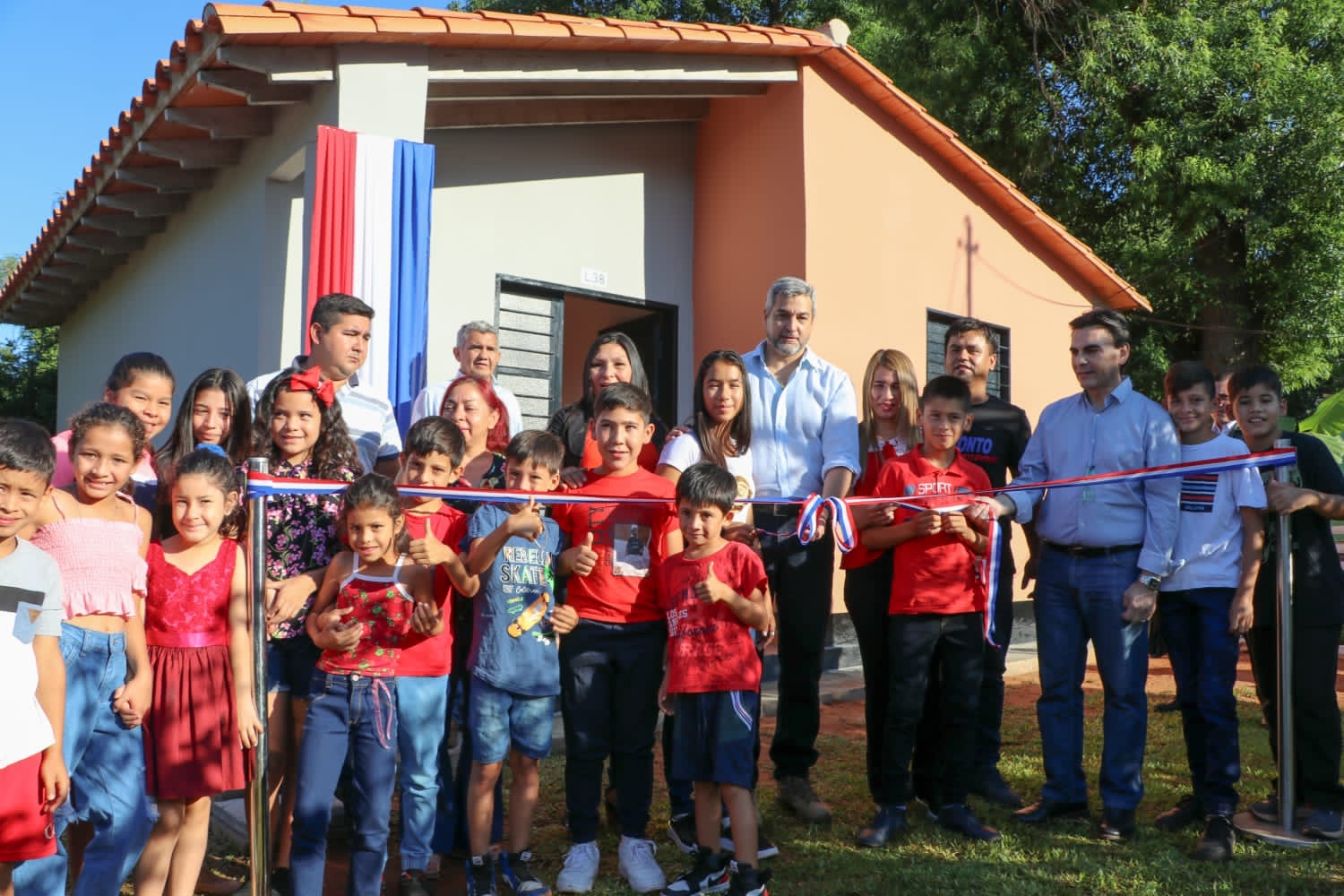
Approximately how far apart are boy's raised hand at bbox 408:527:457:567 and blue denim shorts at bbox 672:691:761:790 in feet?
3.20

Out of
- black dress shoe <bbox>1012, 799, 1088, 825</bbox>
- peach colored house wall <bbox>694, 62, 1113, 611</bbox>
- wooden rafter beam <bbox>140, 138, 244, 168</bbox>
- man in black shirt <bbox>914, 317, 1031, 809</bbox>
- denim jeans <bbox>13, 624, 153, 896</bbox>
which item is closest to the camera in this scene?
denim jeans <bbox>13, 624, 153, 896</bbox>

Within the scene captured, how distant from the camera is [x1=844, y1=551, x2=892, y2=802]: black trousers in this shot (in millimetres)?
4527

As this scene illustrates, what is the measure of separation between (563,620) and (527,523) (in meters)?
0.43

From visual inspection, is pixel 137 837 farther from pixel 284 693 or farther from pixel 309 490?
pixel 309 490

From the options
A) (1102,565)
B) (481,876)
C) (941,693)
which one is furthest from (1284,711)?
Answer: (481,876)

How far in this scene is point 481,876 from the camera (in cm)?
364

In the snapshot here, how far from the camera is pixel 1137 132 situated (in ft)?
49.8

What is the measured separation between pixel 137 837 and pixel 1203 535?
12.9 feet

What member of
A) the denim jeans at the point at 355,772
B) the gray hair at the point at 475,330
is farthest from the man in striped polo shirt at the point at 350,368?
the denim jeans at the point at 355,772

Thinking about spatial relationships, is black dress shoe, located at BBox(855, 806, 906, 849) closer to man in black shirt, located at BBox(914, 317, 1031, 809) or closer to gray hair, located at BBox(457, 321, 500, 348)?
man in black shirt, located at BBox(914, 317, 1031, 809)

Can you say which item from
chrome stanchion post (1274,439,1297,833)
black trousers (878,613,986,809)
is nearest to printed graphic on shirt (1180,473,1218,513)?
chrome stanchion post (1274,439,1297,833)

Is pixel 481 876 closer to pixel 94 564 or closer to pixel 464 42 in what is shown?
pixel 94 564

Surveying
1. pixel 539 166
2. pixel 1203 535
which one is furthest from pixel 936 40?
pixel 1203 535

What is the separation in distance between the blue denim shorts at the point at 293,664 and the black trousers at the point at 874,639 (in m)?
2.18
